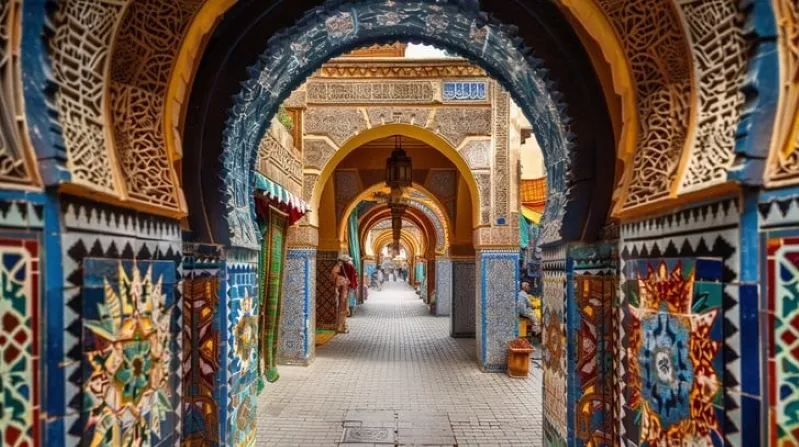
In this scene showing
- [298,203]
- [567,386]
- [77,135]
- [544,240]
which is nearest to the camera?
[77,135]

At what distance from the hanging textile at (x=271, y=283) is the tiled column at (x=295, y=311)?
82 centimetres

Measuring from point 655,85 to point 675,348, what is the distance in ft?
2.99

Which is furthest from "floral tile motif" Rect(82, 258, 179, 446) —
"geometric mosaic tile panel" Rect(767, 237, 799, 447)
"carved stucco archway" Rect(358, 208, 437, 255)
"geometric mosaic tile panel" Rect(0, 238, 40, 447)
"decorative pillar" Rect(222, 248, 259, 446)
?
"carved stucco archway" Rect(358, 208, 437, 255)

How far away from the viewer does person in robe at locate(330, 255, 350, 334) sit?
998cm

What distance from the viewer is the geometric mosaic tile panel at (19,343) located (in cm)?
124

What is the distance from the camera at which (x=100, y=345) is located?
4.84ft

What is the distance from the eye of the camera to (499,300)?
729cm

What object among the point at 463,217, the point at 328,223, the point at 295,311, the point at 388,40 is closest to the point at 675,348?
the point at 388,40

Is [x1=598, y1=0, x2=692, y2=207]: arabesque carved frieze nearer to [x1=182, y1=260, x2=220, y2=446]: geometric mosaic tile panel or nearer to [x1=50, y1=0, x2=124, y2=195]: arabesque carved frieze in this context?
[x1=50, y1=0, x2=124, y2=195]: arabesque carved frieze

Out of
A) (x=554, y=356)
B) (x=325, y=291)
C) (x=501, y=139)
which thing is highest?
(x=501, y=139)

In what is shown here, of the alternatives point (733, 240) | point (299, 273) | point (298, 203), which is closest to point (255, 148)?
point (733, 240)

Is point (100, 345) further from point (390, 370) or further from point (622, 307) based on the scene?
point (390, 370)

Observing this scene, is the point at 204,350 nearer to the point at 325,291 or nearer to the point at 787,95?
the point at 787,95

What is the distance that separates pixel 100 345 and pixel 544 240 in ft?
7.05
